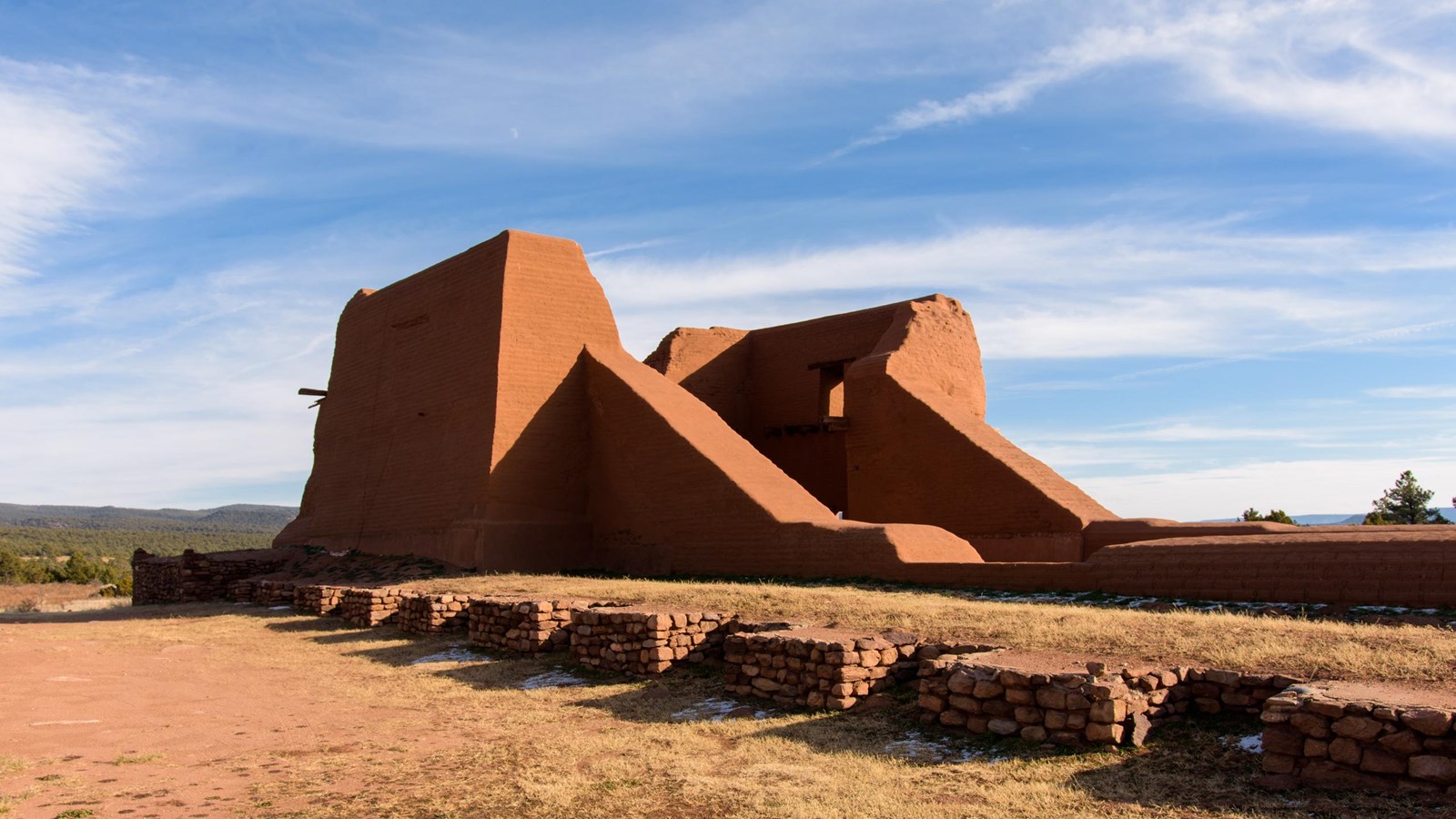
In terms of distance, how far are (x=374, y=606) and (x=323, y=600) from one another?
Result: 179 centimetres

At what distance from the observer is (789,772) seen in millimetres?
6305

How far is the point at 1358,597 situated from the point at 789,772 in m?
6.28

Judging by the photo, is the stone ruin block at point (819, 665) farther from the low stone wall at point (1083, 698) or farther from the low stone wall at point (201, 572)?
the low stone wall at point (201, 572)

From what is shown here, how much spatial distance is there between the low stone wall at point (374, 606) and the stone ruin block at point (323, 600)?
707 mm

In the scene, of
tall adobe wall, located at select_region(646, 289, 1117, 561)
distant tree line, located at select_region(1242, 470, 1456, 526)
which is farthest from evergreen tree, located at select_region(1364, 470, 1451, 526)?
tall adobe wall, located at select_region(646, 289, 1117, 561)

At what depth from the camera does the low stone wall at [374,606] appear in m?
14.1

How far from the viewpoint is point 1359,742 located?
5.21 meters

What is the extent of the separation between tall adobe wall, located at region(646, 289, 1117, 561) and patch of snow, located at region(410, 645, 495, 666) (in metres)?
8.39

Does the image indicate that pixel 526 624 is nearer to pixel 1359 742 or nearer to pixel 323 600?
pixel 323 600

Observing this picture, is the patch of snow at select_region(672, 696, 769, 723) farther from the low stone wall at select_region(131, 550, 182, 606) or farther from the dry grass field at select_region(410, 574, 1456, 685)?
the low stone wall at select_region(131, 550, 182, 606)

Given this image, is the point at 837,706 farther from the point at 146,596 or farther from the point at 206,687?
the point at 146,596

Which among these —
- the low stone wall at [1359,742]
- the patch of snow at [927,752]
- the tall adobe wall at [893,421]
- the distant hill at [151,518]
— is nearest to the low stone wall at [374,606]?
the tall adobe wall at [893,421]

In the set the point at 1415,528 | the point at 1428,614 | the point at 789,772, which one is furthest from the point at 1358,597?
the point at 789,772

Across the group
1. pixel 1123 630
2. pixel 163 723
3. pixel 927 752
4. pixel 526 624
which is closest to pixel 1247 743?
pixel 927 752
